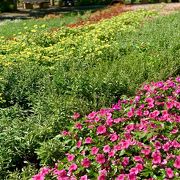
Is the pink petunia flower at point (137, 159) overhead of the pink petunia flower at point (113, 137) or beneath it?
beneath

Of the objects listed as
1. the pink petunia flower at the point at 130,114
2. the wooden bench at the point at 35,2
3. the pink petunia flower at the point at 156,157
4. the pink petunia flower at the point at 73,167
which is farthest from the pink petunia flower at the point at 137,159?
the wooden bench at the point at 35,2

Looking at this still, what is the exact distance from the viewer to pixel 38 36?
9797mm

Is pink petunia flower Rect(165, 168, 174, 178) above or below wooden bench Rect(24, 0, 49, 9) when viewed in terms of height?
above

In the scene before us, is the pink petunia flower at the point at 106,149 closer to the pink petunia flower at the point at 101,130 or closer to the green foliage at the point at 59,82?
the pink petunia flower at the point at 101,130

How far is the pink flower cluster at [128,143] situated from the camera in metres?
3.22

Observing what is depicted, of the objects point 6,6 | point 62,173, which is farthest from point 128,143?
point 6,6

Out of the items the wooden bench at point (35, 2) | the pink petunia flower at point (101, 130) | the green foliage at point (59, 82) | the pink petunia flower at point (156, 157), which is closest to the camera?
the pink petunia flower at point (156, 157)

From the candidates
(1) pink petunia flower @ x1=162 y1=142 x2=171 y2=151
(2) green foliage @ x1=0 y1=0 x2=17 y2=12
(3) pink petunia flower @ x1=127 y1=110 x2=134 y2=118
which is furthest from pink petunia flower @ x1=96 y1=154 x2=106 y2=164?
(2) green foliage @ x1=0 y1=0 x2=17 y2=12

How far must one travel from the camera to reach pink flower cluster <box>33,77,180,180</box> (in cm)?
322

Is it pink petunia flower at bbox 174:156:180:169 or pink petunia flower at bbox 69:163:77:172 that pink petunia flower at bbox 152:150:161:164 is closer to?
pink petunia flower at bbox 174:156:180:169

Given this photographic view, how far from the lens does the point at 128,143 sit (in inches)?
137

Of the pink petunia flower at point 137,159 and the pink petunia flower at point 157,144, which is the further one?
the pink petunia flower at point 157,144

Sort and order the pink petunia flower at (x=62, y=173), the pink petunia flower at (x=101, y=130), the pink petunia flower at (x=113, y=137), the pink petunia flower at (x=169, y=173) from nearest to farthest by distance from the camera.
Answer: the pink petunia flower at (x=169, y=173)
the pink petunia flower at (x=62, y=173)
the pink petunia flower at (x=113, y=137)
the pink petunia flower at (x=101, y=130)

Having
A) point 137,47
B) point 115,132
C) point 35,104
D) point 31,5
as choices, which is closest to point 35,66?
point 35,104
